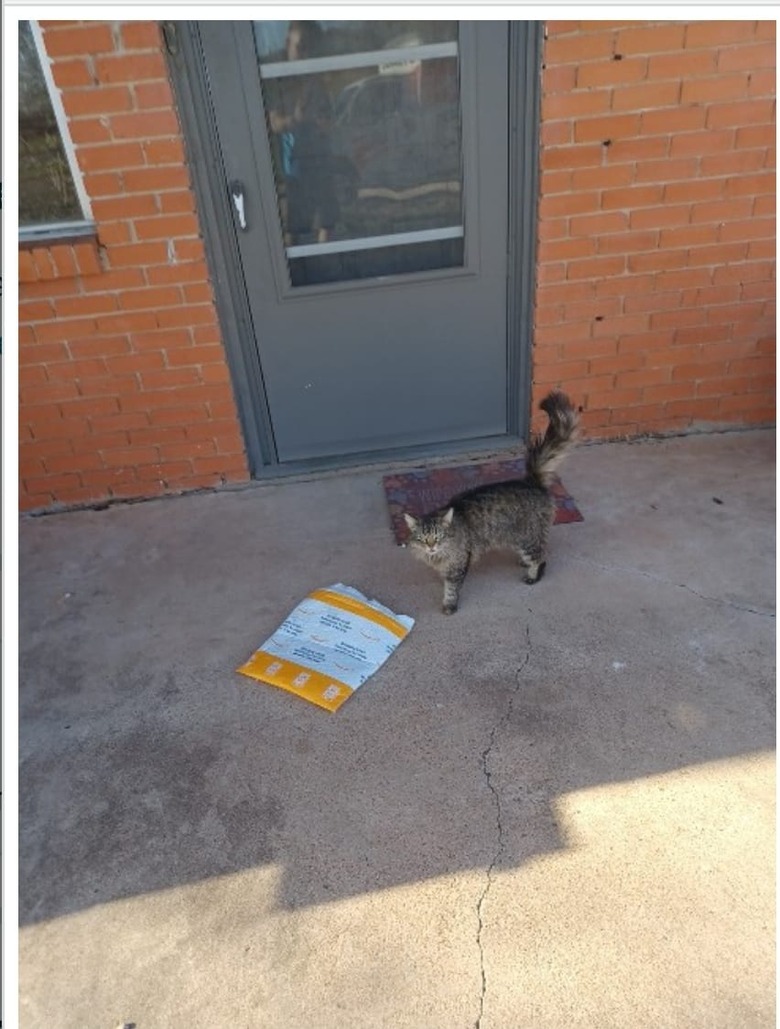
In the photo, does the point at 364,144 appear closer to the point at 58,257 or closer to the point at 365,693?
the point at 58,257

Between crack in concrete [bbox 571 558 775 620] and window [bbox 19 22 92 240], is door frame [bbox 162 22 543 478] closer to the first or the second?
window [bbox 19 22 92 240]

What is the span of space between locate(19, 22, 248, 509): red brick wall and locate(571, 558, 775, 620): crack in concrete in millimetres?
1843

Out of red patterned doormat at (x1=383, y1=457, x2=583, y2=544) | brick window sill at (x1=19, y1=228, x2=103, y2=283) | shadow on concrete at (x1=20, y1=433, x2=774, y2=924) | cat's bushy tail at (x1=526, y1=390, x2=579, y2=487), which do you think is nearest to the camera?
shadow on concrete at (x1=20, y1=433, x2=774, y2=924)

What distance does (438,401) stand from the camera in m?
3.83

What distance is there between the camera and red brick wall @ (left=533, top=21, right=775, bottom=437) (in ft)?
9.98

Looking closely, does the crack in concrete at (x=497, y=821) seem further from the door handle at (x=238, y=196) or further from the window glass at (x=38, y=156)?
the window glass at (x=38, y=156)

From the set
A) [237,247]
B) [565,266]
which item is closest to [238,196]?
[237,247]

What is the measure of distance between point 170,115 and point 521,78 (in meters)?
1.45

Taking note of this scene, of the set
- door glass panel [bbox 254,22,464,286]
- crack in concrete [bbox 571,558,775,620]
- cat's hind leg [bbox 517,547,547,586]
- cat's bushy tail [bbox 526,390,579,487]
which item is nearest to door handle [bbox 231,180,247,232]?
door glass panel [bbox 254,22,464,286]

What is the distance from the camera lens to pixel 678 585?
2996 mm

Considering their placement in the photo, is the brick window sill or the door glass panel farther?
the brick window sill

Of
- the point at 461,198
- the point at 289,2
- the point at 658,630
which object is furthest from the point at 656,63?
the point at 658,630

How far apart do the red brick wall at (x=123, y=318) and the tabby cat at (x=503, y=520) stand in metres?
1.38

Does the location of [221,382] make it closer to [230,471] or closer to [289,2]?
[230,471]
